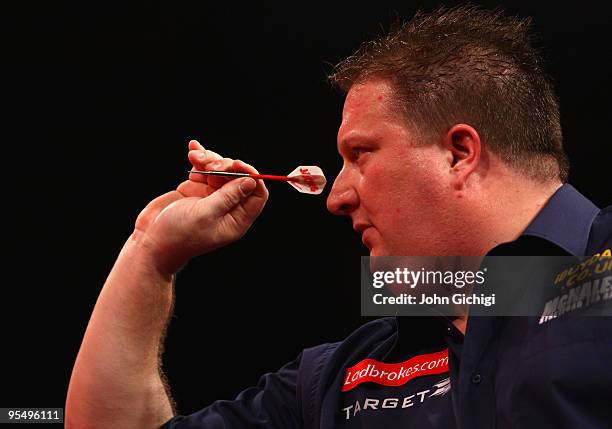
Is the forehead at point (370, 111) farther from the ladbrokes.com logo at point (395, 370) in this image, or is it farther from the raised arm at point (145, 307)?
the ladbrokes.com logo at point (395, 370)

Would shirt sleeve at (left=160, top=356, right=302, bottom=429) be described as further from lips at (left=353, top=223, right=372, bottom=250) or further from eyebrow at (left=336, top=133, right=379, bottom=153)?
eyebrow at (left=336, top=133, right=379, bottom=153)

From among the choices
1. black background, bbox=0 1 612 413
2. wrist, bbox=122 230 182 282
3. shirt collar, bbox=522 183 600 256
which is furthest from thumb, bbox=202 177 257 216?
black background, bbox=0 1 612 413

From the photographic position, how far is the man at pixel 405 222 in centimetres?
118

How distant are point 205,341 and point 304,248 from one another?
15.6 inches

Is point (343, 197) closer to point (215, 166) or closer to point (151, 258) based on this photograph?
point (215, 166)

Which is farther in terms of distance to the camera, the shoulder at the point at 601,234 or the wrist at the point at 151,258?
the wrist at the point at 151,258

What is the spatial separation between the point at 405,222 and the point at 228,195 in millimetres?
314

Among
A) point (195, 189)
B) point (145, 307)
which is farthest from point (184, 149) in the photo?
point (145, 307)

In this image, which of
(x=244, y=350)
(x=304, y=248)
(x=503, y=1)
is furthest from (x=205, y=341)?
(x=503, y=1)

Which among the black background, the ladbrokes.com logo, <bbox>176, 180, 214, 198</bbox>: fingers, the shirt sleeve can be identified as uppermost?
the black background

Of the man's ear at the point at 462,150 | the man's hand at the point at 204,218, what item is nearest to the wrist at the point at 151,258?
the man's hand at the point at 204,218

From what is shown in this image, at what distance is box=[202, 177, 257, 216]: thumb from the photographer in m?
1.37

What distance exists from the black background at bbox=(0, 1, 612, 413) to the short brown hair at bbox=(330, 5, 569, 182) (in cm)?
100

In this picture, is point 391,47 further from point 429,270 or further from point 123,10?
point 123,10
